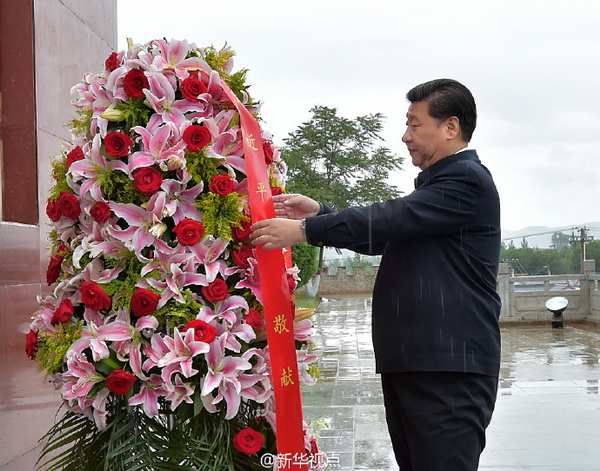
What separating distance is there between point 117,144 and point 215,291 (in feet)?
1.48

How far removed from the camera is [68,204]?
6.50 ft

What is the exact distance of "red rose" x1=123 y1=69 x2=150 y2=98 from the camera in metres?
1.97

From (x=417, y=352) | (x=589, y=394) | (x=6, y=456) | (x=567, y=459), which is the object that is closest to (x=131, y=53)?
(x=417, y=352)

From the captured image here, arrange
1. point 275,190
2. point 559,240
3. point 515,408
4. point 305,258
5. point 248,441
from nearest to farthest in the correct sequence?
point 248,441 → point 275,190 → point 515,408 → point 305,258 → point 559,240

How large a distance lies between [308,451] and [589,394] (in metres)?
5.57

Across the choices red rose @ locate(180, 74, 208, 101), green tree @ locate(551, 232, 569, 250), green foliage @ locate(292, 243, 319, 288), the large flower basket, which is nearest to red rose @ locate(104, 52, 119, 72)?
the large flower basket

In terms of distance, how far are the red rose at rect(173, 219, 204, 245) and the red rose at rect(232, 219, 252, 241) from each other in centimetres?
13

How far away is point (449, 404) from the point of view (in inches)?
81.2

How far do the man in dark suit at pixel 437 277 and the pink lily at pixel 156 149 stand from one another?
30 cm

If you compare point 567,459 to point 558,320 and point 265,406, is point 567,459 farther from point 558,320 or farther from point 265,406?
point 558,320

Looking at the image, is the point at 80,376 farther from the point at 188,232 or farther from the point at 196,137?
the point at 196,137

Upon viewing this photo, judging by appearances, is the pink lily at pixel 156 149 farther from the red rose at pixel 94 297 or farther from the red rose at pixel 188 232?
the red rose at pixel 94 297

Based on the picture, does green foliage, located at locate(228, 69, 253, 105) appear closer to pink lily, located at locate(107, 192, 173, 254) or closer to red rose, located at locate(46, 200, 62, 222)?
pink lily, located at locate(107, 192, 173, 254)

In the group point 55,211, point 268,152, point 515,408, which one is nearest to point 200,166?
point 268,152
